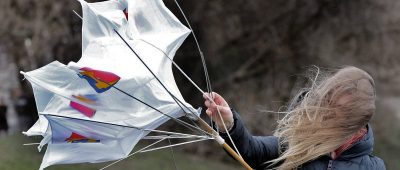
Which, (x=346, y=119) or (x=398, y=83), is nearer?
(x=346, y=119)

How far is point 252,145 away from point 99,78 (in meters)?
0.77

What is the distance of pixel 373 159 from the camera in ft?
11.1

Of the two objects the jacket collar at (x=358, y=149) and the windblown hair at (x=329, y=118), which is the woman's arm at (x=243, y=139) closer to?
the windblown hair at (x=329, y=118)

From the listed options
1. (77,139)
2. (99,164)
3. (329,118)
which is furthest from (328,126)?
(99,164)

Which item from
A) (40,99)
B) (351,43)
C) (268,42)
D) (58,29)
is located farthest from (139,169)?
(40,99)

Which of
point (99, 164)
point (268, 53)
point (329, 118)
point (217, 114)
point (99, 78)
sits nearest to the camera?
point (99, 78)

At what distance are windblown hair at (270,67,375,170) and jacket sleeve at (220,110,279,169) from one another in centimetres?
16

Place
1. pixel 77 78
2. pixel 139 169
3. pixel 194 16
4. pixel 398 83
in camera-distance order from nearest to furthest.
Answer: pixel 77 78 → pixel 139 169 → pixel 194 16 → pixel 398 83

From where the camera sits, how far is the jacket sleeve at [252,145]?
11.1ft

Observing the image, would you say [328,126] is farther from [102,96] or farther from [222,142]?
[102,96]

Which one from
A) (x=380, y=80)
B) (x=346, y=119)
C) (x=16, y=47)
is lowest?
(x=380, y=80)

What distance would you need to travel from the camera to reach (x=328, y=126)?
3.22m

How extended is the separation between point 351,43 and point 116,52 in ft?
36.8

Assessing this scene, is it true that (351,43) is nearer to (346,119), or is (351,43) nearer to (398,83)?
(398,83)
